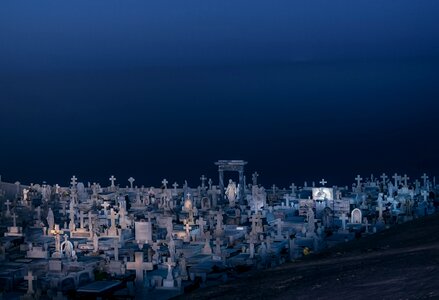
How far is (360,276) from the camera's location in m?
4.43

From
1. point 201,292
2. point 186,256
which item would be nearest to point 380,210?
point 186,256

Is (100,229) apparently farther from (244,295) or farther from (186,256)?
(244,295)

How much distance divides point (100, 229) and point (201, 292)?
41.7ft

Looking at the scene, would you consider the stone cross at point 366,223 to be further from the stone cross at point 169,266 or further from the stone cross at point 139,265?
the stone cross at point 139,265

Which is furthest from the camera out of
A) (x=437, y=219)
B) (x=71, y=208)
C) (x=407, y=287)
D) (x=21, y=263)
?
(x=71, y=208)

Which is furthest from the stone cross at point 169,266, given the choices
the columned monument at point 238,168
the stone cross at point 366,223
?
Answer: the columned monument at point 238,168

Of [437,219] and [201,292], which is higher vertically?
[437,219]

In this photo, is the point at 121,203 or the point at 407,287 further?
the point at 121,203

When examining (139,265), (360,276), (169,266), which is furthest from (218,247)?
(360,276)

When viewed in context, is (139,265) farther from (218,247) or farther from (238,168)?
(238,168)

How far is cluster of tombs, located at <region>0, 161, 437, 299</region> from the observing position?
12539mm

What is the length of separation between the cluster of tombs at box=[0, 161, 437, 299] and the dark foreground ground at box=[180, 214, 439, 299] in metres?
5.99

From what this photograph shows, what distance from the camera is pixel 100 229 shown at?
58.0 ft

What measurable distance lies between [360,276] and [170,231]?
12.0 m
